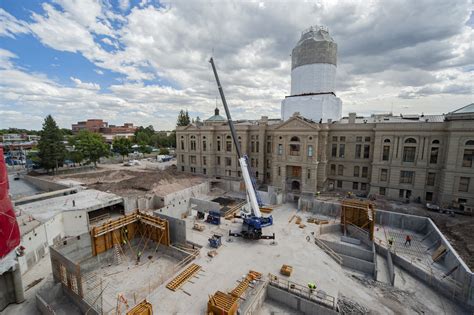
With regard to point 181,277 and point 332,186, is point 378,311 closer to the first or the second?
point 181,277

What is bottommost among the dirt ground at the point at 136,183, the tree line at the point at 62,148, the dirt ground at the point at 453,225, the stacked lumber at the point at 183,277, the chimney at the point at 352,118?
the stacked lumber at the point at 183,277

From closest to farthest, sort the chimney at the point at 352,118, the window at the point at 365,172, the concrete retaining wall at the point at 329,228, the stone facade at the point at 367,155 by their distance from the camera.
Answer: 1. the concrete retaining wall at the point at 329,228
2. the stone facade at the point at 367,155
3. the window at the point at 365,172
4. the chimney at the point at 352,118

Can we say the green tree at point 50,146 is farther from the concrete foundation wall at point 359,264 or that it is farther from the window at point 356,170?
the window at point 356,170

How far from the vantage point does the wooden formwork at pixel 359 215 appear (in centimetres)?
2370

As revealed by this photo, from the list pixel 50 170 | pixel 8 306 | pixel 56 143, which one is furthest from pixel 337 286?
pixel 50 170

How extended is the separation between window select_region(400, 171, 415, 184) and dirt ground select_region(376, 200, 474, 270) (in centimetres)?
346

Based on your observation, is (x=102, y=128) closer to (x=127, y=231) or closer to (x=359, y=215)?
(x=127, y=231)

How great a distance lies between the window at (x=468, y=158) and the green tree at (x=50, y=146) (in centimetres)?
7186

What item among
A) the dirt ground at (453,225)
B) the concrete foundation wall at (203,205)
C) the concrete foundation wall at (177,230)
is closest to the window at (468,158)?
the dirt ground at (453,225)

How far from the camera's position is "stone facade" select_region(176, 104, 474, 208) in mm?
28359

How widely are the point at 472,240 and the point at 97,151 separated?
69299mm

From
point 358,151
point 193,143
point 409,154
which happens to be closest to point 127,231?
point 193,143

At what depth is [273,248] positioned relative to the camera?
21.8 metres

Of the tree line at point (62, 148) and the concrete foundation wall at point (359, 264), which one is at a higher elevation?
the tree line at point (62, 148)
